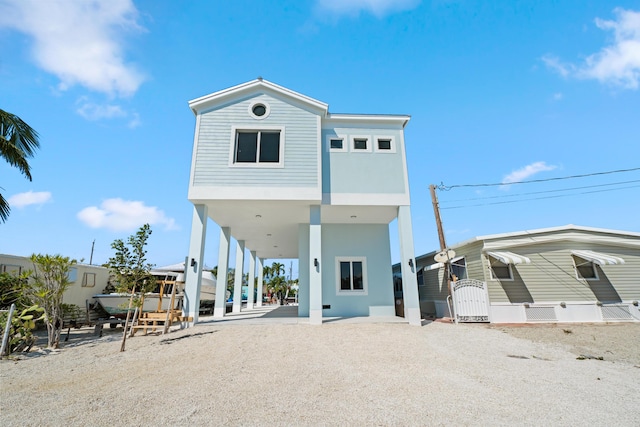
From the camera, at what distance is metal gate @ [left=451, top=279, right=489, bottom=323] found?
11133 millimetres

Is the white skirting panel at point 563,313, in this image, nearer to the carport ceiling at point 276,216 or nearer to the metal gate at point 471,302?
the metal gate at point 471,302

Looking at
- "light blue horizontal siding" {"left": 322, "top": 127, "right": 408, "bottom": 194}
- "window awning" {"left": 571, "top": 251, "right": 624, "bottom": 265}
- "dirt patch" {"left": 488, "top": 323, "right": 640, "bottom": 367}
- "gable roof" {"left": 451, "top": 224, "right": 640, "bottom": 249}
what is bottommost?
"dirt patch" {"left": 488, "top": 323, "right": 640, "bottom": 367}

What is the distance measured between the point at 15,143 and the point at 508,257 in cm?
1798

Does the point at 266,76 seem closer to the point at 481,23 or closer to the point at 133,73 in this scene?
the point at 133,73

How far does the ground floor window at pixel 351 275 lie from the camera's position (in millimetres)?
12836

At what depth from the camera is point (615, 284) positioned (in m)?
12.1

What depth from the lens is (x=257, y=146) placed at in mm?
11062

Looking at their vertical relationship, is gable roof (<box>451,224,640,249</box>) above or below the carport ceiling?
below

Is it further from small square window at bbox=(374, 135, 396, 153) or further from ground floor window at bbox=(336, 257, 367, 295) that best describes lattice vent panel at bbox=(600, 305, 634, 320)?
small square window at bbox=(374, 135, 396, 153)

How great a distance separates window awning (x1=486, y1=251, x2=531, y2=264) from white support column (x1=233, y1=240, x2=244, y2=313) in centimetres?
1222

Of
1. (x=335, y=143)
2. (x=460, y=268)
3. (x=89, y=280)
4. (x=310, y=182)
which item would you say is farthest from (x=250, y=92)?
(x=460, y=268)

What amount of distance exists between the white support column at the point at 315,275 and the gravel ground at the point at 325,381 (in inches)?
69.3

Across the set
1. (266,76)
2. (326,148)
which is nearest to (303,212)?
(326,148)

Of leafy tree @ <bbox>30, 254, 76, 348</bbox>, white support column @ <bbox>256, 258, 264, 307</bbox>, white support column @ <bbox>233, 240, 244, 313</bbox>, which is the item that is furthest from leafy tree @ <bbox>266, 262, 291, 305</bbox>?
leafy tree @ <bbox>30, 254, 76, 348</bbox>
